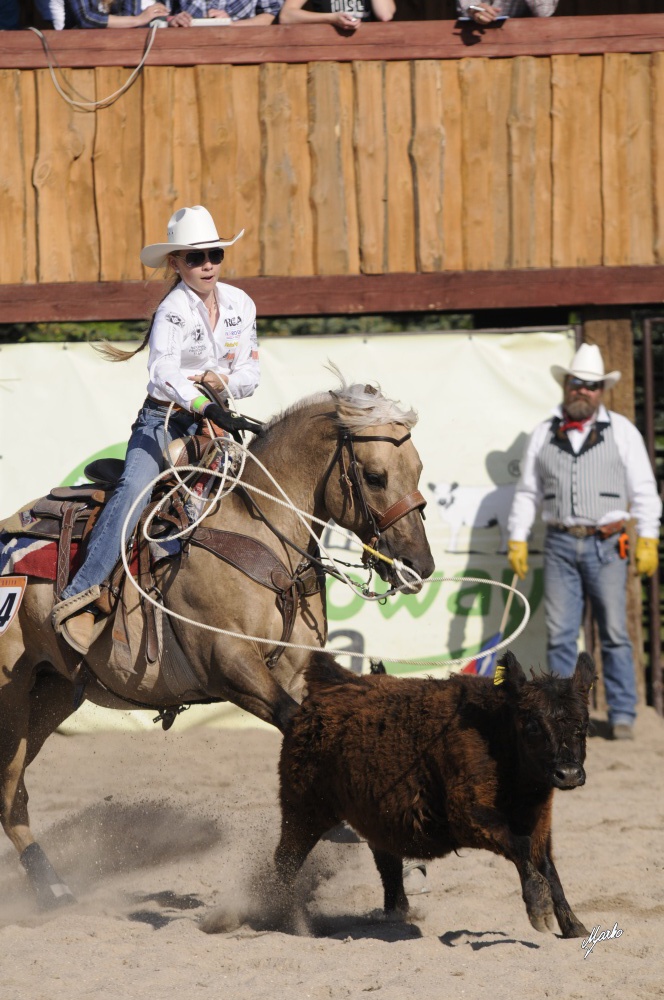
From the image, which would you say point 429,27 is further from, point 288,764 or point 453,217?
point 288,764

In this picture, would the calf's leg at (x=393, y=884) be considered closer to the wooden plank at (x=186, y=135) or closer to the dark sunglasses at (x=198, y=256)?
the dark sunglasses at (x=198, y=256)

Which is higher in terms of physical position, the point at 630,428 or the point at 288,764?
the point at 630,428

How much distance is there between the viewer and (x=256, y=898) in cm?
560

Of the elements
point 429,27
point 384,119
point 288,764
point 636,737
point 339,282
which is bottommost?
point 636,737

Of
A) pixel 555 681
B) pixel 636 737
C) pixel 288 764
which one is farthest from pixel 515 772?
pixel 636 737

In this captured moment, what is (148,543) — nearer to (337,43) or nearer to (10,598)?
(10,598)

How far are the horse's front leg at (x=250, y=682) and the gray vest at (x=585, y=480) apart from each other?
414 centimetres

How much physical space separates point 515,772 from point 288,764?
3.33 feet

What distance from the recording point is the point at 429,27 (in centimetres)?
954

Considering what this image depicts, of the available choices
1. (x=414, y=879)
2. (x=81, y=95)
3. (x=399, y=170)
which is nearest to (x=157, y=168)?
(x=81, y=95)

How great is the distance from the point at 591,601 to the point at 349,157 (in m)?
→ 3.63

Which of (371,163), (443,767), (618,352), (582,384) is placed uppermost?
(371,163)

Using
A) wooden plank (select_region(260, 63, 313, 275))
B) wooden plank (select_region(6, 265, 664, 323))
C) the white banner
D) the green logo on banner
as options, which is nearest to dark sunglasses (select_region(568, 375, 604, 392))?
the white banner

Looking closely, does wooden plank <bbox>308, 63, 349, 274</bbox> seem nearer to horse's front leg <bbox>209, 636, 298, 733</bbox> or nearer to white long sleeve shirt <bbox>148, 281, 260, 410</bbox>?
white long sleeve shirt <bbox>148, 281, 260, 410</bbox>
